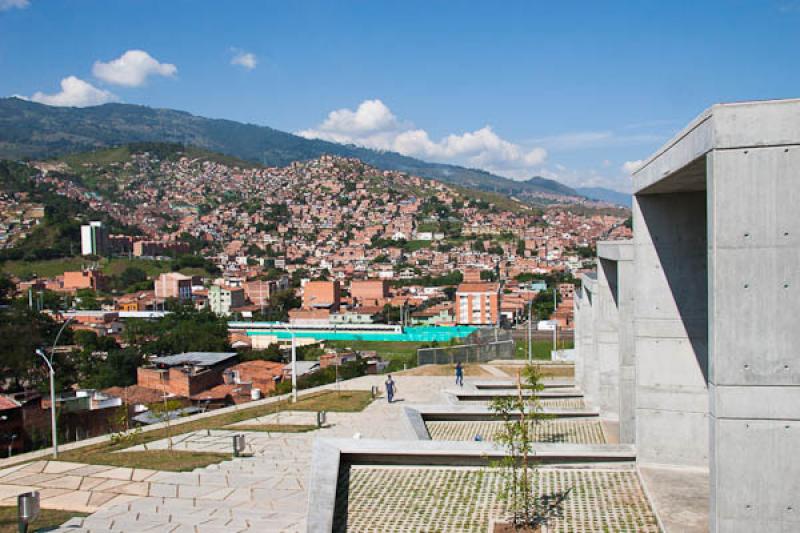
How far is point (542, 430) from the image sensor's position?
1266cm

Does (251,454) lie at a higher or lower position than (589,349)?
lower

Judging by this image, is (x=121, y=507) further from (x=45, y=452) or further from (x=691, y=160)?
(x=45, y=452)

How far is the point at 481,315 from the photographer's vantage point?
69.8m

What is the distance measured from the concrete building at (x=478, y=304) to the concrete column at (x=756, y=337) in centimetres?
6290

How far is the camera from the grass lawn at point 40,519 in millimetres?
7898

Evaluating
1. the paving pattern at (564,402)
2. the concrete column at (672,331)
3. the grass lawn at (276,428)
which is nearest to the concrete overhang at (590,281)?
the paving pattern at (564,402)

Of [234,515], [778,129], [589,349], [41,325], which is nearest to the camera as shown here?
[778,129]

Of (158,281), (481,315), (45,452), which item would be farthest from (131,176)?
(45,452)

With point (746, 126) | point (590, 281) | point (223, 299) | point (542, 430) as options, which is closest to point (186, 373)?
point (590, 281)

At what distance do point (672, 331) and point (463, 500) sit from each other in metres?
3.19

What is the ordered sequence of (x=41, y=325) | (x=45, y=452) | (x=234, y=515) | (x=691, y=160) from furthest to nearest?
1. (x=41, y=325)
2. (x=45, y=452)
3. (x=234, y=515)
4. (x=691, y=160)

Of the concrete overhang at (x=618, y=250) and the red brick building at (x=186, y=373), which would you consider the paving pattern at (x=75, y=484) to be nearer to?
the concrete overhang at (x=618, y=250)

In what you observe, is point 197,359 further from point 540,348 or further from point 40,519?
point 40,519

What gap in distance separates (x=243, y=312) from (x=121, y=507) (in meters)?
71.3
